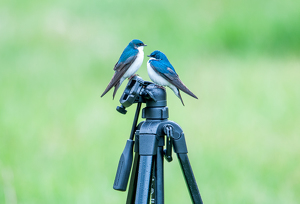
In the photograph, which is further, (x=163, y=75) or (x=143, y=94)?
(x=163, y=75)

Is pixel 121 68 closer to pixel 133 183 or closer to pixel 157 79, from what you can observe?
pixel 157 79

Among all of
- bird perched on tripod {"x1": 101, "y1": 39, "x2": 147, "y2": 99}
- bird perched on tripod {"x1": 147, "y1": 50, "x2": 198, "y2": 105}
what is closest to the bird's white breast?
bird perched on tripod {"x1": 147, "y1": 50, "x2": 198, "y2": 105}

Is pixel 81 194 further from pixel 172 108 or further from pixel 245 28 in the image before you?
pixel 245 28

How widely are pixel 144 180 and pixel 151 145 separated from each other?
121mm

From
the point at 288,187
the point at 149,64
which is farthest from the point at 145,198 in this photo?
the point at 288,187

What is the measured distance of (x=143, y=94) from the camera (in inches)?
61.5

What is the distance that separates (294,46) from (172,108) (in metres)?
1.65

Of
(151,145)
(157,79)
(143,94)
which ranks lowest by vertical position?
(151,145)

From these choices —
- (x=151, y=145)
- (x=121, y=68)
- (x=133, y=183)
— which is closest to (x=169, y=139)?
(x=151, y=145)

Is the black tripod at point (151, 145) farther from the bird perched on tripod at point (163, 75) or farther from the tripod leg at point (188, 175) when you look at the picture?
the bird perched on tripod at point (163, 75)

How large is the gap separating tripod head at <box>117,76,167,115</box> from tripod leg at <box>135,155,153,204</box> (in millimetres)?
191

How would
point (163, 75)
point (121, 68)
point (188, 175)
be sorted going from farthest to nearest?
point (121, 68) → point (163, 75) → point (188, 175)

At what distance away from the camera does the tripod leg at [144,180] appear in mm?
1495

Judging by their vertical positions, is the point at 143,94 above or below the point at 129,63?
below
